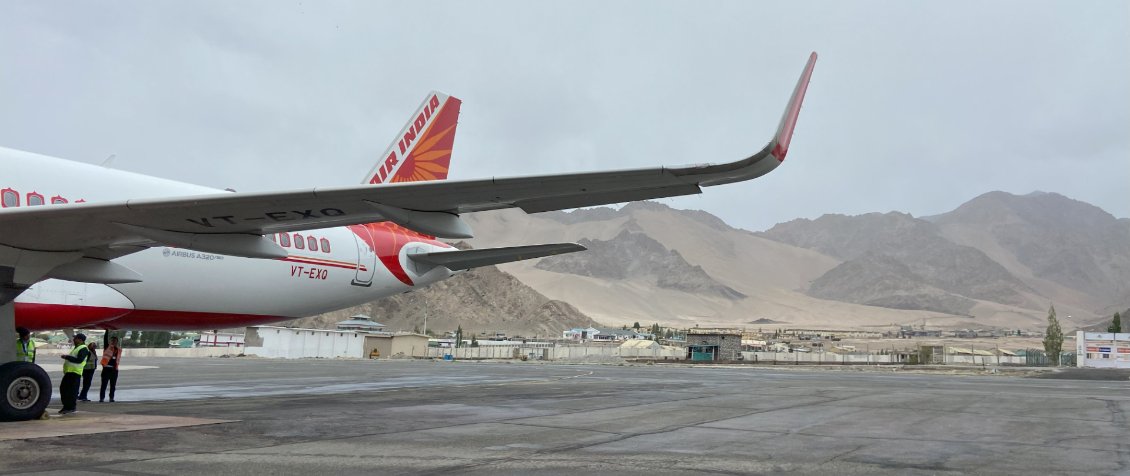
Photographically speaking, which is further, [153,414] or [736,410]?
[736,410]

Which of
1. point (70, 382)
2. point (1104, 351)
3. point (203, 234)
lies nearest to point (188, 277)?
point (70, 382)

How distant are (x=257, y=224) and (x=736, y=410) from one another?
11715 mm

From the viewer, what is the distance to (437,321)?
191 meters

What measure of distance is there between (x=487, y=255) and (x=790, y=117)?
41.5ft

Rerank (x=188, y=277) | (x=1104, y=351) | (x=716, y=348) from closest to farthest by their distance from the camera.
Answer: (x=188, y=277), (x=1104, y=351), (x=716, y=348)

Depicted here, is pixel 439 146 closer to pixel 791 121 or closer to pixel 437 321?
pixel 791 121

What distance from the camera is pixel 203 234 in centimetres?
1348

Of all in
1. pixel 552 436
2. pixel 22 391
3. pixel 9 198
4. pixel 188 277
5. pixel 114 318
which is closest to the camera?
pixel 552 436

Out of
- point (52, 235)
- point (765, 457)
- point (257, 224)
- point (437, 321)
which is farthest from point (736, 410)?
point (437, 321)

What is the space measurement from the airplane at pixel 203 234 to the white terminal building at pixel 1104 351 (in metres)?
88.5

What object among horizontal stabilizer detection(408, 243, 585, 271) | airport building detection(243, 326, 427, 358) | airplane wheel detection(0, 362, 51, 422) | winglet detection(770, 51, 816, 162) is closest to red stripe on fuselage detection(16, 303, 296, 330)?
airplane wheel detection(0, 362, 51, 422)

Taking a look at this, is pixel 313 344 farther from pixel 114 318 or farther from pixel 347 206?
pixel 347 206

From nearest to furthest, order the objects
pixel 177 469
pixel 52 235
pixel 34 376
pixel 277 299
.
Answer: pixel 177 469 < pixel 52 235 < pixel 34 376 < pixel 277 299

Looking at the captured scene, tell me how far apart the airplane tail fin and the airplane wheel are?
13819 millimetres
